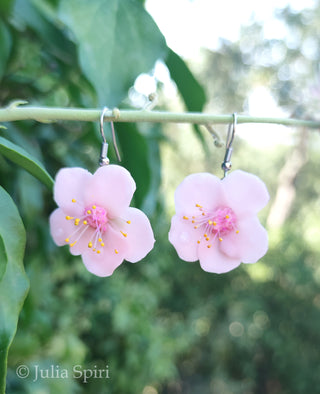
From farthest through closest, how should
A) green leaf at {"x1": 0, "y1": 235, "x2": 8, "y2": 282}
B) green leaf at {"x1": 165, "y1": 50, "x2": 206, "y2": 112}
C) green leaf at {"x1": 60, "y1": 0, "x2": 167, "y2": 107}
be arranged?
green leaf at {"x1": 165, "y1": 50, "x2": 206, "y2": 112} < green leaf at {"x1": 60, "y1": 0, "x2": 167, "y2": 107} < green leaf at {"x1": 0, "y1": 235, "x2": 8, "y2": 282}

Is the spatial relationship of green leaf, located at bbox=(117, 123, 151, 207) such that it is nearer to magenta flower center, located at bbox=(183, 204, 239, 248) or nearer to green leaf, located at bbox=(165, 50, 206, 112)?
green leaf, located at bbox=(165, 50, 206, 112)

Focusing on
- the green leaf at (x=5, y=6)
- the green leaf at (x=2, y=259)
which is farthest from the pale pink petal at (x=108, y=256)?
the green leaf at (x=5, y=6)

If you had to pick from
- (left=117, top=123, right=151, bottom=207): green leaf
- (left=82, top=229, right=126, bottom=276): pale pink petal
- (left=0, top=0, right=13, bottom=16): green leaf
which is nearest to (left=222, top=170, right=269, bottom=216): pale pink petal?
(left=82, top=229, right=126, bottom=276): pale pink petal

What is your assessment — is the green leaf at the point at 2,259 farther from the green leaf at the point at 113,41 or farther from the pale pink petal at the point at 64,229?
the green leaf at the point at 113,41

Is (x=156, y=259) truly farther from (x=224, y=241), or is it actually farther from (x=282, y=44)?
(x=282, y=44)

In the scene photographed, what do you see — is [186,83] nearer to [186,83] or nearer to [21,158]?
[186,83]

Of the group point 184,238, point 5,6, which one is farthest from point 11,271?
point 5,6

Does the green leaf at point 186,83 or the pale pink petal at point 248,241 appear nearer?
the pale pink petal at point 248,241
